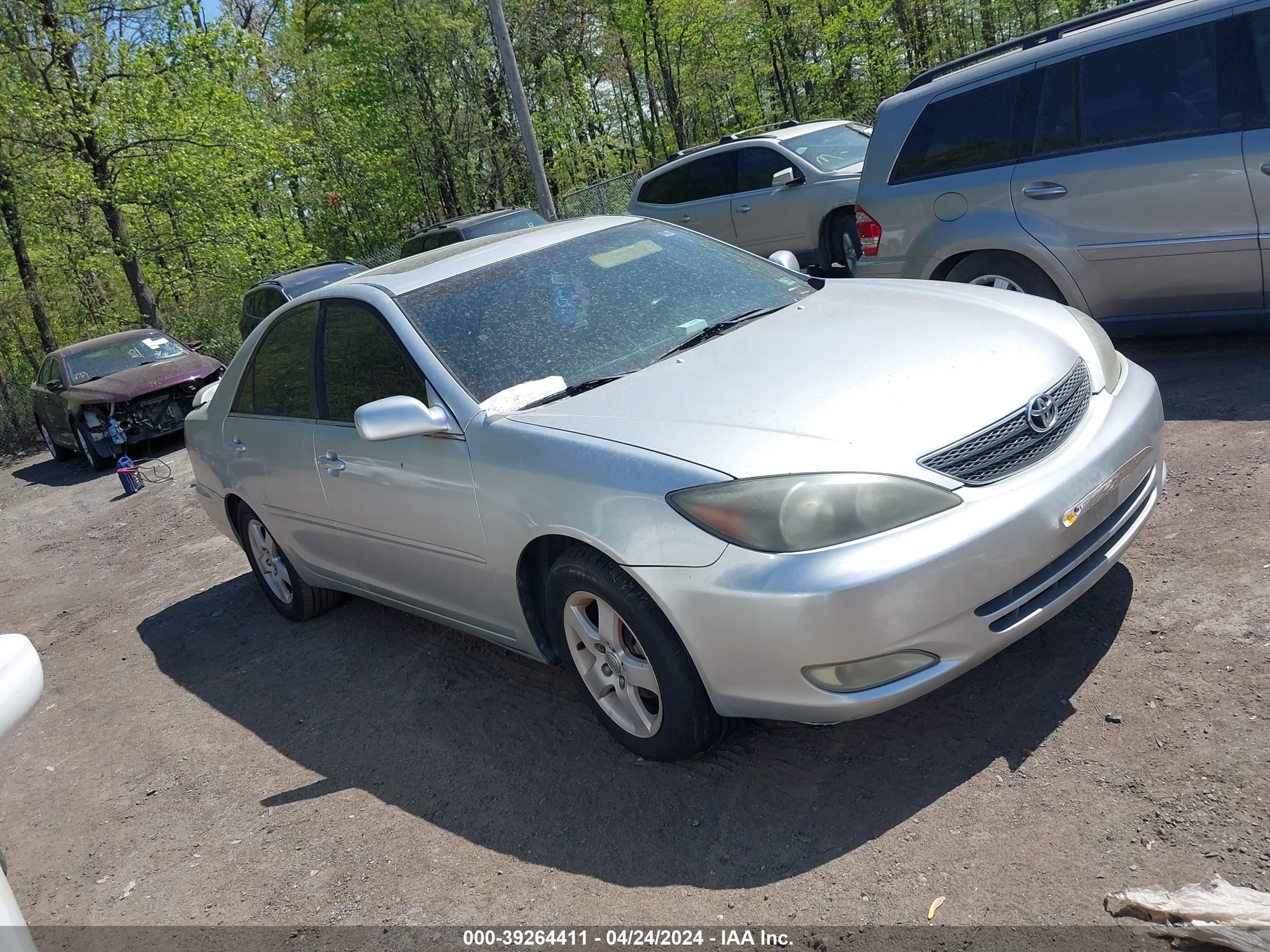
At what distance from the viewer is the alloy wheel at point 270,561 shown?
584 cm

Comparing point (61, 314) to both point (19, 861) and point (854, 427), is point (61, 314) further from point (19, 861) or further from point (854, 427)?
point (854, 427)

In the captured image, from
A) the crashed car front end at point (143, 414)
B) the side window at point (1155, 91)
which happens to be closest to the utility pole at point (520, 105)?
the crashed car front end at point (143, 414)

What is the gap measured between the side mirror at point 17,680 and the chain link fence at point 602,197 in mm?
20865

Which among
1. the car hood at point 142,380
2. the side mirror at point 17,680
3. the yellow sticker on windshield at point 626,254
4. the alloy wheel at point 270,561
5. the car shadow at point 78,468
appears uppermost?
the yellow sticker on windshield at point 626,254

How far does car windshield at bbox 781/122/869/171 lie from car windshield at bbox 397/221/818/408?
296 inches

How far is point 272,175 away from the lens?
28312 millimetres

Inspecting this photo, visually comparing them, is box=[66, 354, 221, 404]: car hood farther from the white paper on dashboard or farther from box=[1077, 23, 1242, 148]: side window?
box=[1077, 23, 1242, 148]: side window

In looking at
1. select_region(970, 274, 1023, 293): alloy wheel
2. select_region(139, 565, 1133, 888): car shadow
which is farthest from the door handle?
select_region(139, 565, 1133, 888): car shadow

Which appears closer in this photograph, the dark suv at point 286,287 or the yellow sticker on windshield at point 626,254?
the yellow sticker on windshield at point 626,254

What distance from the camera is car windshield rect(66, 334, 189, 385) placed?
14.2 meters

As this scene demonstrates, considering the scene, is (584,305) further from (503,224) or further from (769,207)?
(503,224)

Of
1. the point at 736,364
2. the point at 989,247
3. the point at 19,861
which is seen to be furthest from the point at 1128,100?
the point at 19,861

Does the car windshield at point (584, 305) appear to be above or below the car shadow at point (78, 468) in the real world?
above

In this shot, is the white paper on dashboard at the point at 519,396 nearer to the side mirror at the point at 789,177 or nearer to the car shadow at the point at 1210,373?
the car shadow at the point at 1210,373
